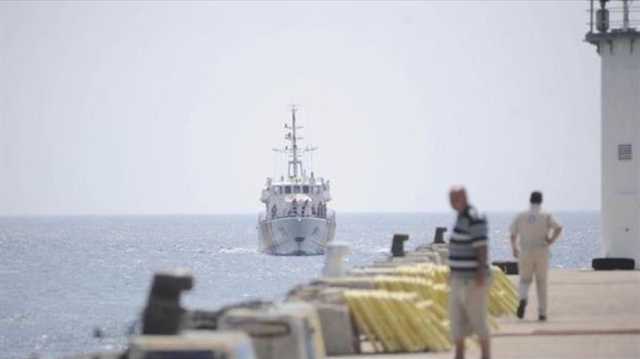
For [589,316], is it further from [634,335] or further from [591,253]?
[591,253]

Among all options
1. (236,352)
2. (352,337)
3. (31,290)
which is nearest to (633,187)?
(352,337)

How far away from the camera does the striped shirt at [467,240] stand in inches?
641

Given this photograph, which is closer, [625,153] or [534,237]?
[534,237]

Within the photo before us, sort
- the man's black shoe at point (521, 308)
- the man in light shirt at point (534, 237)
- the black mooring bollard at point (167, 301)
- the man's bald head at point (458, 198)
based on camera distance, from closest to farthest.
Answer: the black mooring bollard at point (167, 301)
the man's bald head at point (458, 198)
the man in light shirt at point (534, 237)
the man's black shoe at point (521, 308)

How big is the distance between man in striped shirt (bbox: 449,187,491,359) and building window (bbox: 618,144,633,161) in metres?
23.0

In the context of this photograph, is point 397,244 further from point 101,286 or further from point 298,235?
point 298,235

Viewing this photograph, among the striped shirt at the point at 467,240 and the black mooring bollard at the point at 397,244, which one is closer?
the striped shirt at the point at 467,240

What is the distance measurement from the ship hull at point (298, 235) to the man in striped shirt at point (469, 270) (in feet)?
347

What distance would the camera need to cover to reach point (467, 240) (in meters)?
16.4

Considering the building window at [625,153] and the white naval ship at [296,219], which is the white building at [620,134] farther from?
the white naval ship at [296,219]

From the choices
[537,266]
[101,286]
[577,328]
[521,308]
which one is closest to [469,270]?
[577,328]

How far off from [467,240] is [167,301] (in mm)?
3727

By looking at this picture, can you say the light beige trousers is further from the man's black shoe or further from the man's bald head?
the man's bald head

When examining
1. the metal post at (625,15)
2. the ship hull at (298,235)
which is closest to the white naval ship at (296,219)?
the ship hull at (298,235)
